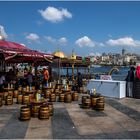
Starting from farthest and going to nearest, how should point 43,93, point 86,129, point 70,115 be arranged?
1. point 43,93
2. point 70,115
3. point 86,129

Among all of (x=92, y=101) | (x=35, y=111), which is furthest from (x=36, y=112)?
(x=92, y=101)

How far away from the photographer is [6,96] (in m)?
16.0

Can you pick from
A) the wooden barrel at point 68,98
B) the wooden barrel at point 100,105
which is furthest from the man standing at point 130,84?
the wooden barrel at point 100,105

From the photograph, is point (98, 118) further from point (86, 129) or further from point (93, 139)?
point (93, 139)

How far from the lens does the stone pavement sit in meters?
9.54

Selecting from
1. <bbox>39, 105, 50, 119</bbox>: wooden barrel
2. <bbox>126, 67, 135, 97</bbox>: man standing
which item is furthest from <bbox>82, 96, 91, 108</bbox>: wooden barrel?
<bbox>126, 67, 135, 97</bbox>: man standing

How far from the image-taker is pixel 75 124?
36.4ft

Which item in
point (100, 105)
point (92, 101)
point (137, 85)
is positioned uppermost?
point (137, 85)

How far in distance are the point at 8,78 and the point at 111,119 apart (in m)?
14.3

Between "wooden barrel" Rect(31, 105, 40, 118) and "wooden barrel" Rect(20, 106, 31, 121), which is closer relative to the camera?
"wooden barrel" Rect(20, 106, 31, 121)

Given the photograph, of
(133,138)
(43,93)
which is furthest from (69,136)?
(43,93)

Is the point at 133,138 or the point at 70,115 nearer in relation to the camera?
the point at 133,138

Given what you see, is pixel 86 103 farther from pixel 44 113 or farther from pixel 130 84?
pixel 130 84

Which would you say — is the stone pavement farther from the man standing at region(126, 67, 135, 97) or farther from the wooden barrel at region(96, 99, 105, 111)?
the man standing at region(126, 67, 135, 97)
